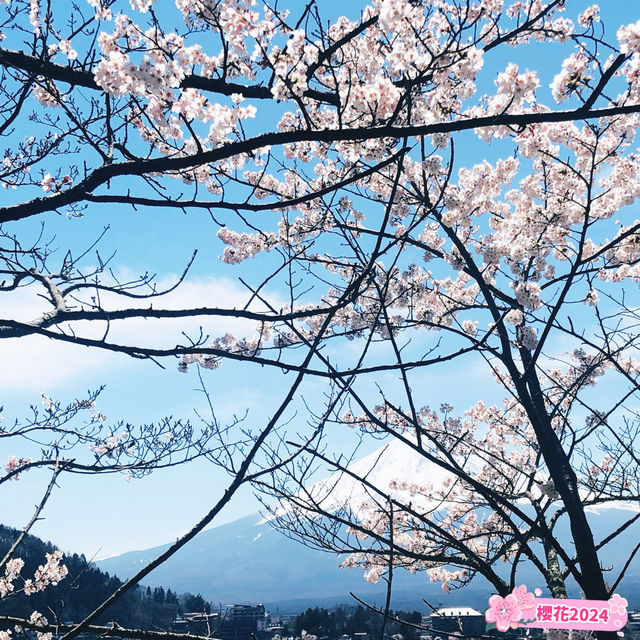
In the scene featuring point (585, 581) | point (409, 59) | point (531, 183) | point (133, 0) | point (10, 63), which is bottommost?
point (585, 581)

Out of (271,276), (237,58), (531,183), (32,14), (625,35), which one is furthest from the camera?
(531,183)

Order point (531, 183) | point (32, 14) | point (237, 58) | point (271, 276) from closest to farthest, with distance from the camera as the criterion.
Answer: point (271, 276) < point (32, 14) < point (237, 58) < point (531, 183)

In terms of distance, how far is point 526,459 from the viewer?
13961 millimetres

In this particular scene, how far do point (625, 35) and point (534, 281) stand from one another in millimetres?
4891

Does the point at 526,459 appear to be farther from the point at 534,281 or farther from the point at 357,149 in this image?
the point at 357,149

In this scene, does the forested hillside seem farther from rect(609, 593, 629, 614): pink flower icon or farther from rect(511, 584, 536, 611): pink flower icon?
rect(511, 584, 536, 611): pink flower icon

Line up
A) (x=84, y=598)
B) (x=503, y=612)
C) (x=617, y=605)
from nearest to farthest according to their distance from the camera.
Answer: (x=503, y=612), (x=617, y=605), (x=84, y=598)

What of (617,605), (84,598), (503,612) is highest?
(503,612)

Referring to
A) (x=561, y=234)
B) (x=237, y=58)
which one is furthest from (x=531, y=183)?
(x=237, y=58)

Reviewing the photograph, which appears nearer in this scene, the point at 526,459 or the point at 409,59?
the point at 409,59

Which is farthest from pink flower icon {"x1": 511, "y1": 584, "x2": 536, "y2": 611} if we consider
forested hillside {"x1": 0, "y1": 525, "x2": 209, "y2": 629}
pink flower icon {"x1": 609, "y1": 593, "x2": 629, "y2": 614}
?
forested hillside {"x1": 0, "y1": 525, "x2": 209, "y2": 629}

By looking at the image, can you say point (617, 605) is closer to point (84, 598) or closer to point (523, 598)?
point (523, 598)

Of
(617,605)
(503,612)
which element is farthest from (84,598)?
(503,612)

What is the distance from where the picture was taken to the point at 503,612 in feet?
13.0
